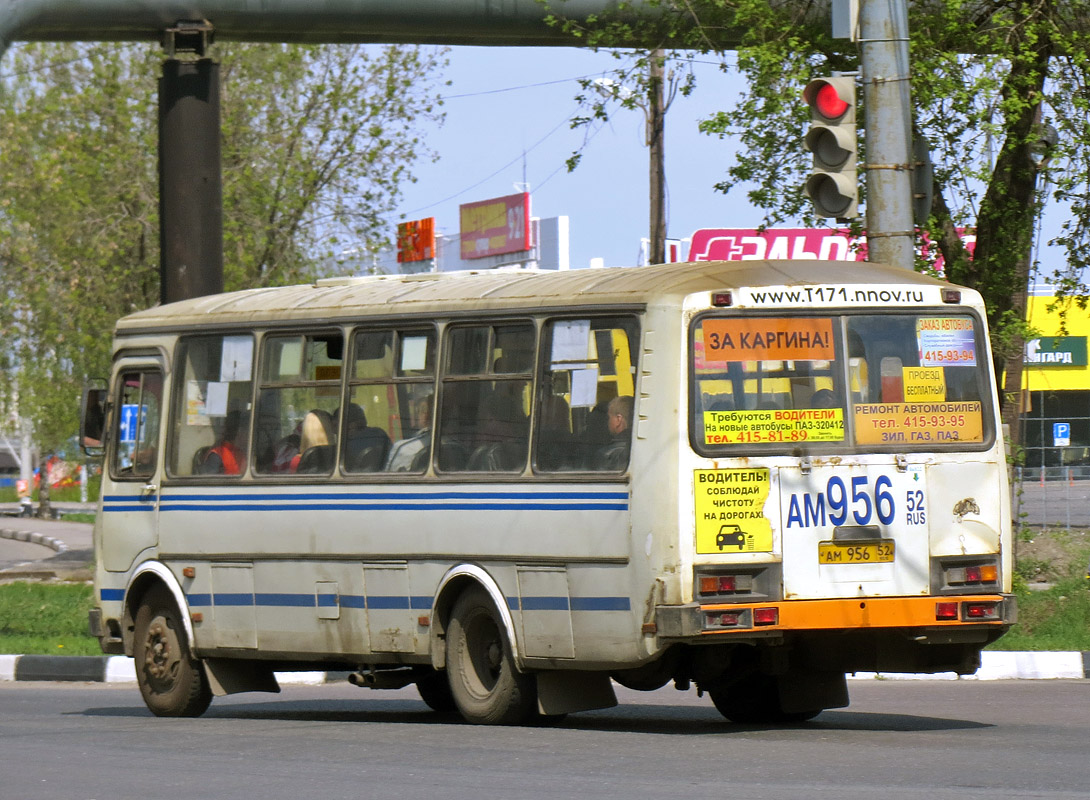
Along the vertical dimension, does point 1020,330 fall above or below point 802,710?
above

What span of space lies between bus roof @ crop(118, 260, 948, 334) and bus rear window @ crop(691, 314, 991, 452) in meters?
0.23

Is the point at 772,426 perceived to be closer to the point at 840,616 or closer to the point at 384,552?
the point at 840,616

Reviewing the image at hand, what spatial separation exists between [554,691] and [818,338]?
7.72 ft

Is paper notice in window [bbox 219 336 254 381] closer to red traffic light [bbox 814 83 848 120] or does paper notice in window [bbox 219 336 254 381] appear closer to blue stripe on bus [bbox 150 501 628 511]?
blue stripe on bus [bbox 150 501 628 511]

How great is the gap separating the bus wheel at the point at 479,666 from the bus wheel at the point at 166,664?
224 centimetres

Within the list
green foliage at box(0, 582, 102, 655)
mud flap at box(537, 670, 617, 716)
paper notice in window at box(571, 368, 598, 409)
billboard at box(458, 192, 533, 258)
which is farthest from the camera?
billboard at box(458, 192, 533, 258)

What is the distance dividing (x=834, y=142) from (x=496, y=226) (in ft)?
194

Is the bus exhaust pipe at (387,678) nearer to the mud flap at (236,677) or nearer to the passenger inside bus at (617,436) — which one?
the mud flap at (236,677)

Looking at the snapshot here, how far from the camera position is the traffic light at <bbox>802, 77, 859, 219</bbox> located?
1163 cm

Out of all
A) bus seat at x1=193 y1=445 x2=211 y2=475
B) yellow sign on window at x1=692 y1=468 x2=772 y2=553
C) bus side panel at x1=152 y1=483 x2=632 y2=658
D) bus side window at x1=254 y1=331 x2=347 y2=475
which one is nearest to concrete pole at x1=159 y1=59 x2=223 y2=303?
bus seat at x1=193 y1=445 x2=211 y2=475

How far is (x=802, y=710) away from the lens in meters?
10.6

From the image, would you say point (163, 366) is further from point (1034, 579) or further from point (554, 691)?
point (1034, 579)

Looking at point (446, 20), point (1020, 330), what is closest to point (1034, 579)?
point (1020, 330)

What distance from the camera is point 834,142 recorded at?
11.7 meters
